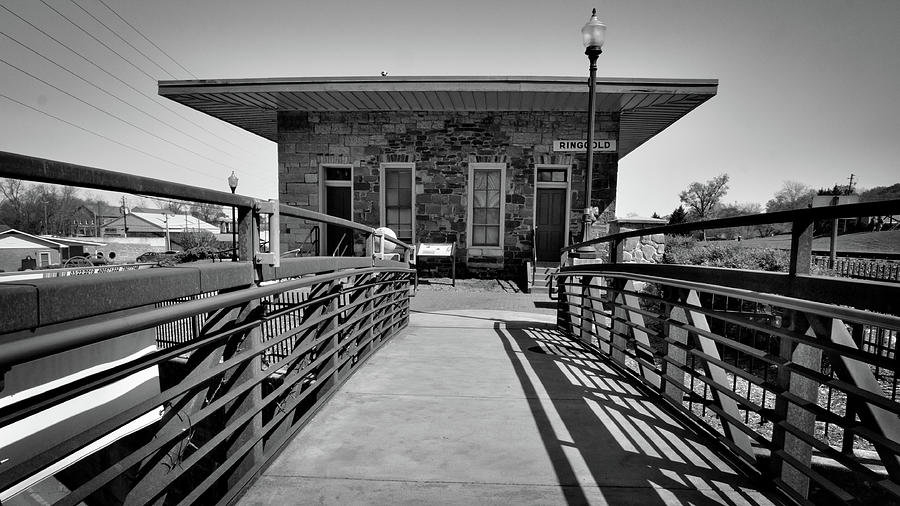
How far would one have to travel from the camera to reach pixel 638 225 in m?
7.85

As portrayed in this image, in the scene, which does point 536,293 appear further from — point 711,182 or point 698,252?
point 711,182

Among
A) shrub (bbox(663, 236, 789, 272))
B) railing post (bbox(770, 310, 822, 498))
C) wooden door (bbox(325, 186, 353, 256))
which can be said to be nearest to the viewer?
railing post (bbox(770, 310, 822, 498))

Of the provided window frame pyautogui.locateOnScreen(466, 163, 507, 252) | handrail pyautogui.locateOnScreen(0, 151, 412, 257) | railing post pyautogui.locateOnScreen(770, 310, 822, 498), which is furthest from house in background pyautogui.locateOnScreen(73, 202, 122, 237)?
window frame pyautogui.locateOnScreen(466, 163, 507, 252)

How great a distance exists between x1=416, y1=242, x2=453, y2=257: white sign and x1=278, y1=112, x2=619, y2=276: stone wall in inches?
19.9

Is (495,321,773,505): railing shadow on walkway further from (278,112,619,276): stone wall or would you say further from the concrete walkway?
(278,112,619,276): stone wall

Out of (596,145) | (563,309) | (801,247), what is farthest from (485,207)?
(801,247)

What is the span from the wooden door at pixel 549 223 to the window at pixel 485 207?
3.77ft

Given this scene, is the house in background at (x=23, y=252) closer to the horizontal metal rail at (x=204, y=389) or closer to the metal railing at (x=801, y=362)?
the horizontal metal rail at (x=204, y=389)

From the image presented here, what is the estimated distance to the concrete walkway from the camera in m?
2.14

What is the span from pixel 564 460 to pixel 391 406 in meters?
1.28

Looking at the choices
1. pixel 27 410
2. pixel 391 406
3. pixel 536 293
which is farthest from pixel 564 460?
pixel 536 293

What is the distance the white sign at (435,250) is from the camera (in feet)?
39.5

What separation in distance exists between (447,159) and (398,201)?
1.80 meters

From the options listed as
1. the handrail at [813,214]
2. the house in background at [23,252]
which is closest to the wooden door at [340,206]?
the house in background at [23,252]
